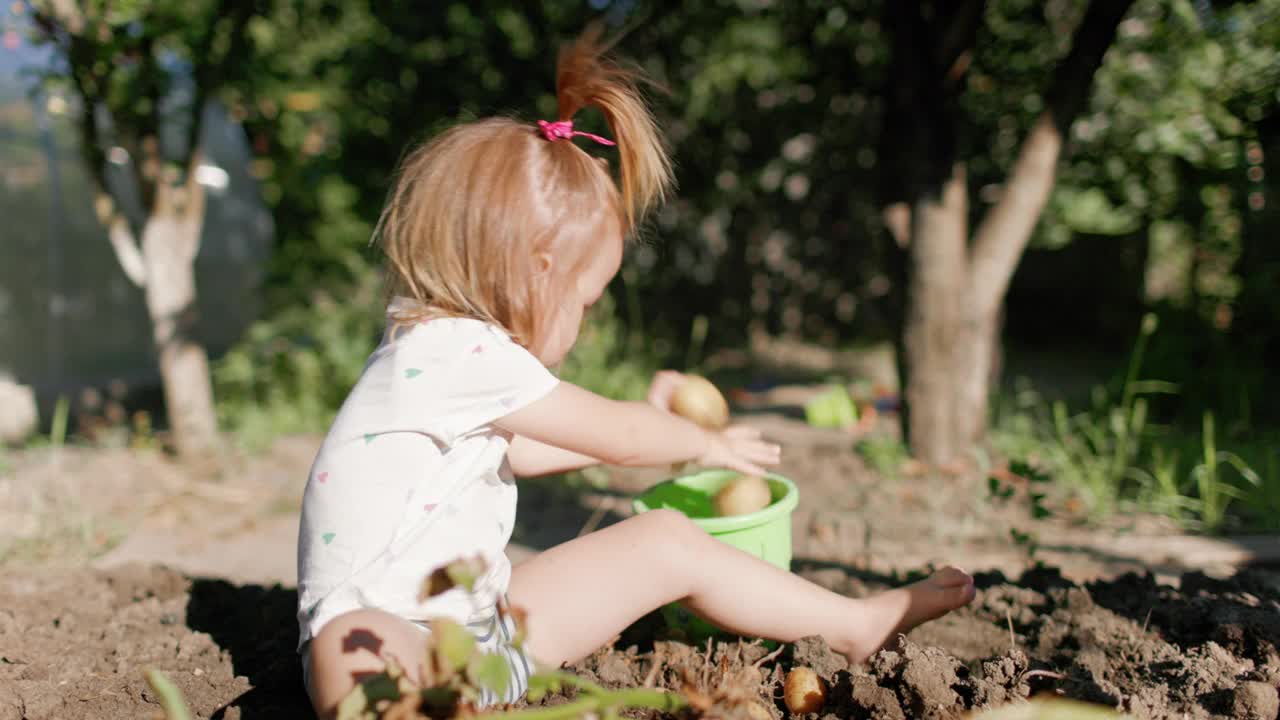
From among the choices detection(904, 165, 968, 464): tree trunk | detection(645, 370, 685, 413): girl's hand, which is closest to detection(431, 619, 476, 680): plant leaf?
detection(645, 370, 685, 413): girl's hand

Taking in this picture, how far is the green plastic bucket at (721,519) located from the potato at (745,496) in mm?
30

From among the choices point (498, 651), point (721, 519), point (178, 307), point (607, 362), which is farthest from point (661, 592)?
point (607, 362)

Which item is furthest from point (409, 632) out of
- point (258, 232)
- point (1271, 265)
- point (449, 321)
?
point (258, 232)

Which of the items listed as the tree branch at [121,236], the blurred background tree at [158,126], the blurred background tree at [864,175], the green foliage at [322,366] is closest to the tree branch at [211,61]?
the blurred background tree at [158,126]

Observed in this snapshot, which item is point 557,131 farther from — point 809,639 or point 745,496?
point 809,639

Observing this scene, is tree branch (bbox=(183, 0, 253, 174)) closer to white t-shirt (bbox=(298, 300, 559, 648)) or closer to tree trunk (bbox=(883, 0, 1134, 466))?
tree trunk (bbox=(883, 0, 1134, 466))

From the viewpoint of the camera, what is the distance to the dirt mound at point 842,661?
4.96ft

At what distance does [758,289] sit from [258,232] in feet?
13.1

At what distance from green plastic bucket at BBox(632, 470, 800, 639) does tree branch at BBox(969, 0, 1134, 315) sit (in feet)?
5.39

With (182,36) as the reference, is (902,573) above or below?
below

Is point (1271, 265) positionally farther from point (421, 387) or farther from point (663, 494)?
point (421, 387)

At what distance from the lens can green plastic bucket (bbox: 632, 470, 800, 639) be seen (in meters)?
1.82

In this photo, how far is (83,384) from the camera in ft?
18.8

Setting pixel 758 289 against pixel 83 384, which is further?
pixel 758 289
